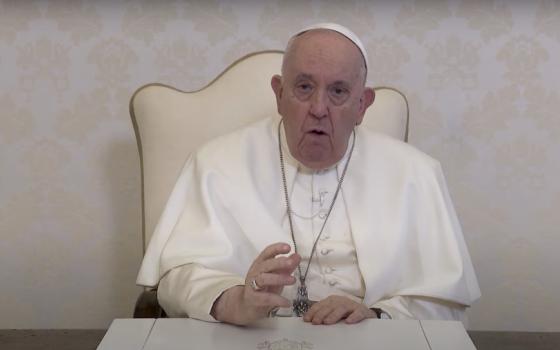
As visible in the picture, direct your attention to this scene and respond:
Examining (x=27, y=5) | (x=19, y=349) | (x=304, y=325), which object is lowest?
(x=19, y=349)

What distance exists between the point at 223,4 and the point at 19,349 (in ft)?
5.57

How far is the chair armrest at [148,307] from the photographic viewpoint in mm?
2367

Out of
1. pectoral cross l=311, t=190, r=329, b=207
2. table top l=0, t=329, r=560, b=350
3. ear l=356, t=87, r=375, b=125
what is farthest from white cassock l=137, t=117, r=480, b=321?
table top l=0, t=329, r=560, b=350

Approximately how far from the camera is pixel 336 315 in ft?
6.28

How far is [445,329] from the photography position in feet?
5.94

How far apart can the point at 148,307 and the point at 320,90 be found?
816 millimetres

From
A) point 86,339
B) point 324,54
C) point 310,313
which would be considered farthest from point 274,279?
point 86,339

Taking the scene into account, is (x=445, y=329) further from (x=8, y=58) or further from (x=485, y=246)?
(x=8, y=58)

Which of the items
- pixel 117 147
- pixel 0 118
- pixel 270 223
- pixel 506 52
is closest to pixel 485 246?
pixel 506 52

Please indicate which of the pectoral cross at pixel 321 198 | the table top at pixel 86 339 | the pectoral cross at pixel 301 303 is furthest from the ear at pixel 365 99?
the table top at pixel 86 339

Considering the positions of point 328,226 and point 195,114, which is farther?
point 195,114

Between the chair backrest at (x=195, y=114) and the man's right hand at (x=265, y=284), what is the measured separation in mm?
934

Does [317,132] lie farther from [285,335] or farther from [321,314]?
[285,335]

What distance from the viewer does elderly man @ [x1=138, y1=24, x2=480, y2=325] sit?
2350mm
